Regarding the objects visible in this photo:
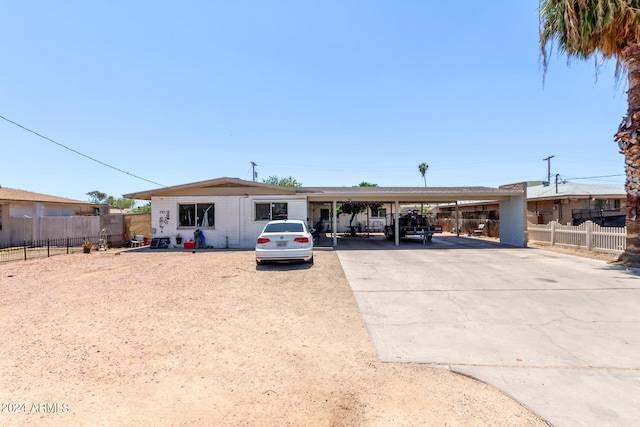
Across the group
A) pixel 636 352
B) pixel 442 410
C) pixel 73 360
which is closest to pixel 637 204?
pixel 636 352

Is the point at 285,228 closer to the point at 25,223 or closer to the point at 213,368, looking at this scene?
the point at 213,368

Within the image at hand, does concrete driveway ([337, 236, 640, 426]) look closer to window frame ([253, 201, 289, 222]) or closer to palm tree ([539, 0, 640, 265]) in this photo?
palm tree ([539, 0, 640, 265])

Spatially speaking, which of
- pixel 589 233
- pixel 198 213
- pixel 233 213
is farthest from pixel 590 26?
pixel 198 213

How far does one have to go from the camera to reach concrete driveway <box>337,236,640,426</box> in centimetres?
321

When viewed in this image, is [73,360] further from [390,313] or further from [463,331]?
[463,331]

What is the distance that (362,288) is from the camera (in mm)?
7711

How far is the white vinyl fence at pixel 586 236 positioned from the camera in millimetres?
12641

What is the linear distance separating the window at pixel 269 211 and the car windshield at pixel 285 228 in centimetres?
579

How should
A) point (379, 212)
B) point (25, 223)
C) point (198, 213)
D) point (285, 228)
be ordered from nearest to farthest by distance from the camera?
point (285, 228) → point (198, 213) → point (25, 223) → point (379, 212)

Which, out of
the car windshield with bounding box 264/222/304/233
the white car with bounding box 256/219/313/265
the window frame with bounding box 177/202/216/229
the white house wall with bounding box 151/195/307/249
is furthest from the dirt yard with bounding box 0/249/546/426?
the window frame with bounding box 177/202/216/229

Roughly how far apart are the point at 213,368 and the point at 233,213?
1351 centimetres

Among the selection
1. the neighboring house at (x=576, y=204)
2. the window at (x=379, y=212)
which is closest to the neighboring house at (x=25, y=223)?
the window at (x=379, y=212)

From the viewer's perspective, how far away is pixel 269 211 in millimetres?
16812

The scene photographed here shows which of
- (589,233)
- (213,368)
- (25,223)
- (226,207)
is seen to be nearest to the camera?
(213,368)
